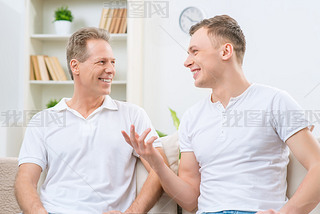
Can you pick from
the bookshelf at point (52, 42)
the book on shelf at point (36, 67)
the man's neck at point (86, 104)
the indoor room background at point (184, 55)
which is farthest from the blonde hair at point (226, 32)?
the book on shelf at point (36, 67)

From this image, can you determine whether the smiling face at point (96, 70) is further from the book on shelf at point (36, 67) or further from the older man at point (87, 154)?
the book on shelf at point (36, 67)

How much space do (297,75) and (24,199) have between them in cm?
220

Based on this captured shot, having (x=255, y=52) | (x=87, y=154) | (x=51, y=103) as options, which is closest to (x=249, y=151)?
(x=87, y=154)

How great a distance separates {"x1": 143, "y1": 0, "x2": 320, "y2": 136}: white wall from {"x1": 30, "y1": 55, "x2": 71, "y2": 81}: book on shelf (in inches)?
28.1

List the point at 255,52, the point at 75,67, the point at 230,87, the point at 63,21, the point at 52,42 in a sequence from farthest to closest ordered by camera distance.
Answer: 1. the point at 52,42
2. the point at 63,21
3. the point at 255,52
4. the point at 75,67
5. the point at 230,87

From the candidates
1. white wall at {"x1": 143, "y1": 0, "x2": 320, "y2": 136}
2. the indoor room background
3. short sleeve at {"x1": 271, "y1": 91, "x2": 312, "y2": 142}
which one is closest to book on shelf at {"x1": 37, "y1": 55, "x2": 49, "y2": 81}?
the indoor room background

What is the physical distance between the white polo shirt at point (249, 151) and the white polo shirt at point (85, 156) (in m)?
0.26

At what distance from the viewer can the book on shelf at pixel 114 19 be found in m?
2.97

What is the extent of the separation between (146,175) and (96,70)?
1.57ft

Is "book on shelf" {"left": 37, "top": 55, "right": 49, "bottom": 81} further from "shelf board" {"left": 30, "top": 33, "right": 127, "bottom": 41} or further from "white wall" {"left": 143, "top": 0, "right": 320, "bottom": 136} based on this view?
"white wall" {"left": 143, "top": 0, "right": 320, "bottom": 136}

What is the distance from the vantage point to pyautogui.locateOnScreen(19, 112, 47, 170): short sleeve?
1.46m

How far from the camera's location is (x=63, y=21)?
10.0 ft

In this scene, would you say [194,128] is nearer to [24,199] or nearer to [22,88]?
[24,199]

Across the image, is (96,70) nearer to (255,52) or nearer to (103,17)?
(103,17)
